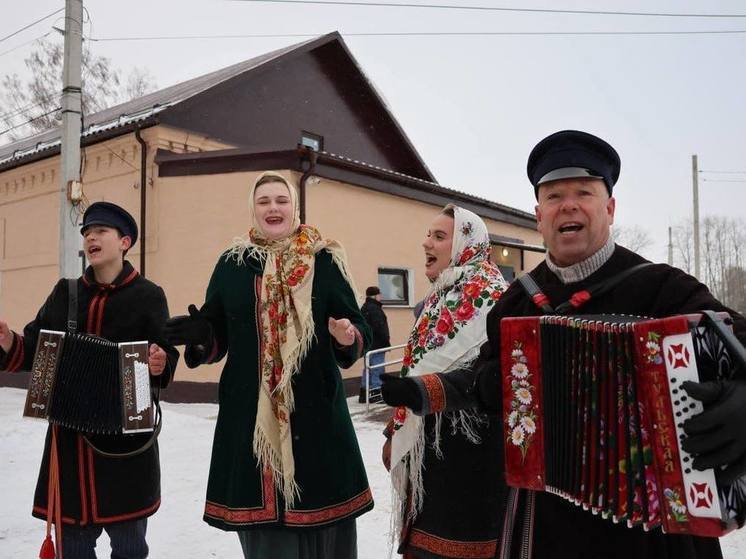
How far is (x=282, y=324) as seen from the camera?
2.47m

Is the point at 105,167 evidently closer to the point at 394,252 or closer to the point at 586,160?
the point at 394,252

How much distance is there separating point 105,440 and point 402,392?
1.53m

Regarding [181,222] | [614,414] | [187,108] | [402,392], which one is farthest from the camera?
[187,108]

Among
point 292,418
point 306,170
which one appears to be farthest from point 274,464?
point 306,170

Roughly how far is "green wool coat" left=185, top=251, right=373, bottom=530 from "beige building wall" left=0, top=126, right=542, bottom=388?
6250mm

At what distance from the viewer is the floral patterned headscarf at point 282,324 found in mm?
2342

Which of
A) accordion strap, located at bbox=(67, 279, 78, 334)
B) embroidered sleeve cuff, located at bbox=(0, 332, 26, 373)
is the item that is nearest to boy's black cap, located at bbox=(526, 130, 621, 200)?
accordion strap, located at bbox=(67, 279, 78, 334)

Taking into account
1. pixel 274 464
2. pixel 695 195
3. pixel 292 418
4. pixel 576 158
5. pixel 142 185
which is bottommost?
pixel 274 464

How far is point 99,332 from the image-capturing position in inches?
112

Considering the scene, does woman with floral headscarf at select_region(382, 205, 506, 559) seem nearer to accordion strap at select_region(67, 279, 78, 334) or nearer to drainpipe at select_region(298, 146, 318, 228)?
accordion strap at select_region(67, 279, 78, 334)

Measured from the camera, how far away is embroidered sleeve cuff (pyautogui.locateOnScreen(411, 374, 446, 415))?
204cm

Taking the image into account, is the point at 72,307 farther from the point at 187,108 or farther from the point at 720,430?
the point at 187,108

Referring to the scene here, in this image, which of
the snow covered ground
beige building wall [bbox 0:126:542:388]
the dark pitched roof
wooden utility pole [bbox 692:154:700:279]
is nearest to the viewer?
the snow covered ground

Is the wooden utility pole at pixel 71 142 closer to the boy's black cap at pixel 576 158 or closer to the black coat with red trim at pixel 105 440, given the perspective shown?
the black coat with red trim at pixel 105 440
